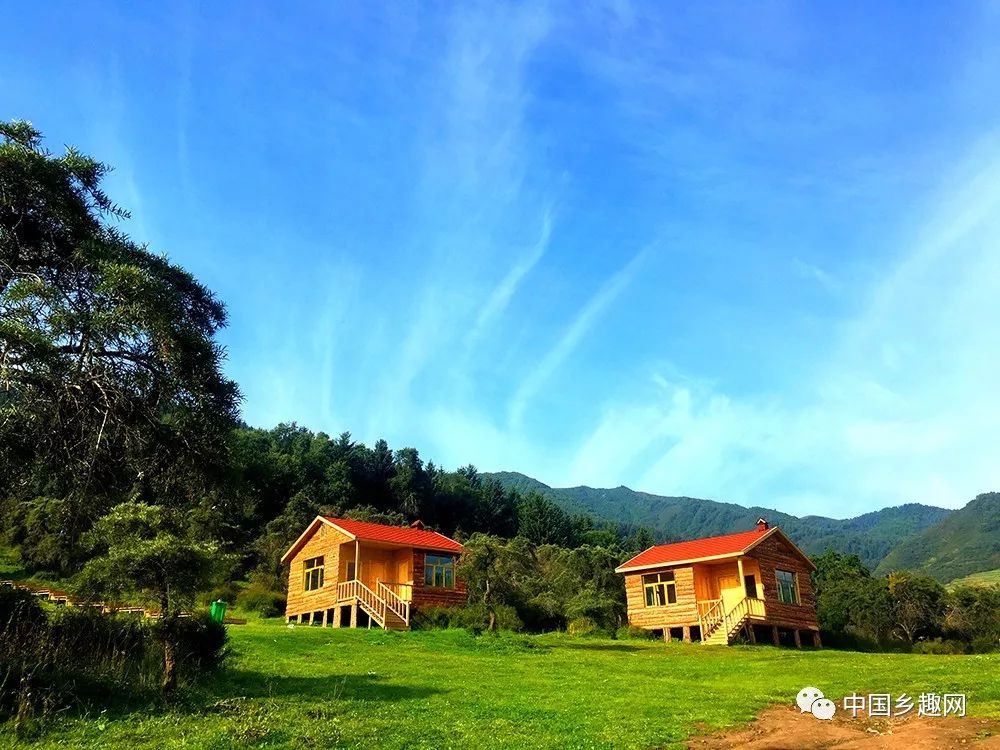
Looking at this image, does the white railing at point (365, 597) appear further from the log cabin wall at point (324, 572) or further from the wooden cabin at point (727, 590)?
the wooden cabin at point (727, 590)

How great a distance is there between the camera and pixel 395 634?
2572 centimetres

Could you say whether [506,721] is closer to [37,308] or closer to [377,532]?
[37,308]

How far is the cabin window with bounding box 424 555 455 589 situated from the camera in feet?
110

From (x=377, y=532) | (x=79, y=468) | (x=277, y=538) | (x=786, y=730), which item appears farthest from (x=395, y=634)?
(x=277, y=538)

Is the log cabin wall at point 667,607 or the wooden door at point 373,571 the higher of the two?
the wooden door at point 373,571

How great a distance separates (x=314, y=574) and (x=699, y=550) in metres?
18.6

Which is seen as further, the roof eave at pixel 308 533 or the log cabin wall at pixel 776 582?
the roof eave at pixel 308 533

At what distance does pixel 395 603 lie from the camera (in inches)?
1196

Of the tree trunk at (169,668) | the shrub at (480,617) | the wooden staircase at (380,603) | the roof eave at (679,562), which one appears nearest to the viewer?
the tree trunk at (169,668)

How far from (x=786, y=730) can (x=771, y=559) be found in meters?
24.0

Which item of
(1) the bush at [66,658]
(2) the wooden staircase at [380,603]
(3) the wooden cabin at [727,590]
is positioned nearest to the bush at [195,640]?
(1) the bush at [66,658]

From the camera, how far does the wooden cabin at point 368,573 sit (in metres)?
31.6

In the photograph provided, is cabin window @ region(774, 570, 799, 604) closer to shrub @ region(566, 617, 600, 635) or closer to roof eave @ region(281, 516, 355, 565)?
shrub @ region(566, 617, 600, 635)

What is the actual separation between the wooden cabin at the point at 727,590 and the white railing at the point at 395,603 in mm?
10730
